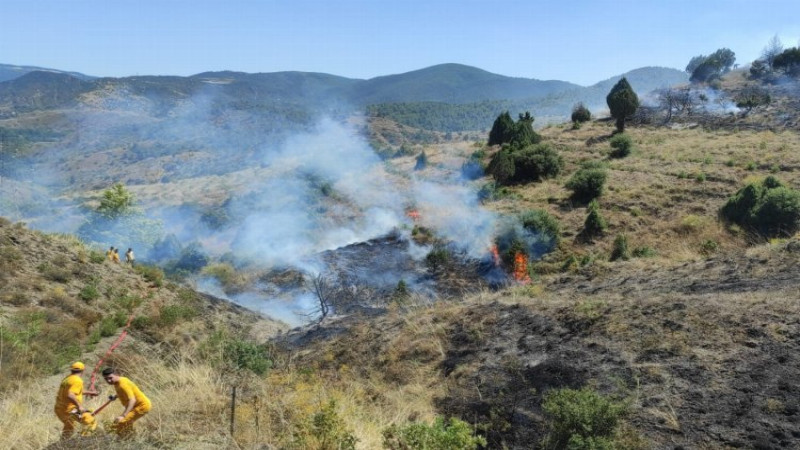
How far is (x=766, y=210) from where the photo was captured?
17625mm

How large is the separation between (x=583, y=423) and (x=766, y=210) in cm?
1667

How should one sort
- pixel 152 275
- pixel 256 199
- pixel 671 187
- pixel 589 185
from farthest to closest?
pixel 256 199, pixel 589 185, pixel 671 187, pixel 152 275

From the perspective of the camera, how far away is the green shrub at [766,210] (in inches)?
659

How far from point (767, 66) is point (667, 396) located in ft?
216

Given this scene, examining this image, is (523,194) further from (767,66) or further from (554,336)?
(767,66)

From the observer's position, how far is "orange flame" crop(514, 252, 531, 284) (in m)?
18.8

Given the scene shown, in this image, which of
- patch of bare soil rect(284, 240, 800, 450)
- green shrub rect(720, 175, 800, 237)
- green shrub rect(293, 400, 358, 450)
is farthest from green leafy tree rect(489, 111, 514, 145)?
green shrub rect(293, 400, 358, 450)

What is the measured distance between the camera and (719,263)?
11.0m

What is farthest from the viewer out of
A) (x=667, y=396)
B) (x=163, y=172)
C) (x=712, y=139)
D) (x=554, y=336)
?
(x=163, y=172)

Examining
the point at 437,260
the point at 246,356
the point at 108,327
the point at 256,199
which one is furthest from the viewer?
the point at 256,199

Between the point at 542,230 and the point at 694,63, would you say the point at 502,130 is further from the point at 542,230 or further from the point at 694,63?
the point at 694,63

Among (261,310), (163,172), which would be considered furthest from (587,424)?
(163,172)

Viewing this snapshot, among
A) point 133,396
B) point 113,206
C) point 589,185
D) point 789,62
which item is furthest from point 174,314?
point 789,62

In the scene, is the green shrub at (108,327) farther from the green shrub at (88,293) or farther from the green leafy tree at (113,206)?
the green leafy tree at (113,206)
